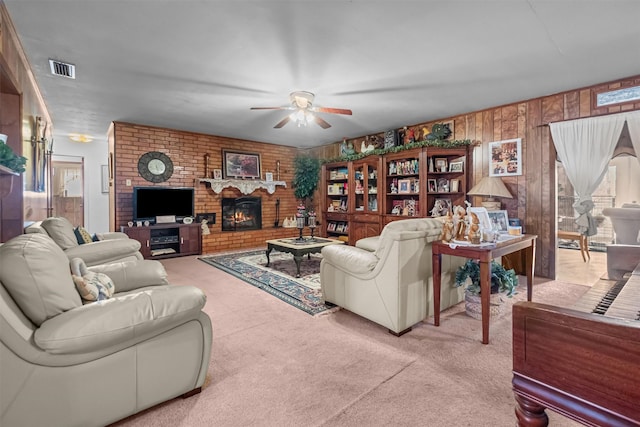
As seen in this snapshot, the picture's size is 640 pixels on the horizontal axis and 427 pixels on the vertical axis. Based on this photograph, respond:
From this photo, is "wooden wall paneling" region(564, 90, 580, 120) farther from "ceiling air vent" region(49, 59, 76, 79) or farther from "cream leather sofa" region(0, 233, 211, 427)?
"ceiling air vent" region(49, 59, 76, 79)

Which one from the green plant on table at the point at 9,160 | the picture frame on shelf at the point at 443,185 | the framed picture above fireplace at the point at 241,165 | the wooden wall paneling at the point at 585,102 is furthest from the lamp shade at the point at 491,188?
the green plant on table at the point at 9,160

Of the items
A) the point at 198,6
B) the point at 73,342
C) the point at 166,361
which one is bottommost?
the point at 166,361

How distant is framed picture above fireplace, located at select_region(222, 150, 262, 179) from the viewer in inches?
249

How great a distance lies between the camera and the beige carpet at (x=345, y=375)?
58.4 inches

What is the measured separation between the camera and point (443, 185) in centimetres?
479

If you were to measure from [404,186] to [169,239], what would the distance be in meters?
4.25

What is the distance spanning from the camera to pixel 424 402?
1582 millimetres

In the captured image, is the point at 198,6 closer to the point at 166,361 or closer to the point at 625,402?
the point at 166,361

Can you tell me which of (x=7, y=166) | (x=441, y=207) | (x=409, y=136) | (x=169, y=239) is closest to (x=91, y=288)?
(x=7, y=166)

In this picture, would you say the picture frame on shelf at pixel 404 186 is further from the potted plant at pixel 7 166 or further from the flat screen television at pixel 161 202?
the potted plant at pixel 7 166

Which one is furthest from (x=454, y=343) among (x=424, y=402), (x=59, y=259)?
(x=59, y=259)

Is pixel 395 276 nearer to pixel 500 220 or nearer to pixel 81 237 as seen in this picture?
pixel 500 220

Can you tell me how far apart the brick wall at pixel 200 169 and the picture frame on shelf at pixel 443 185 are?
11.0ft

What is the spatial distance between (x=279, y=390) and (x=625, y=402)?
146 cm
